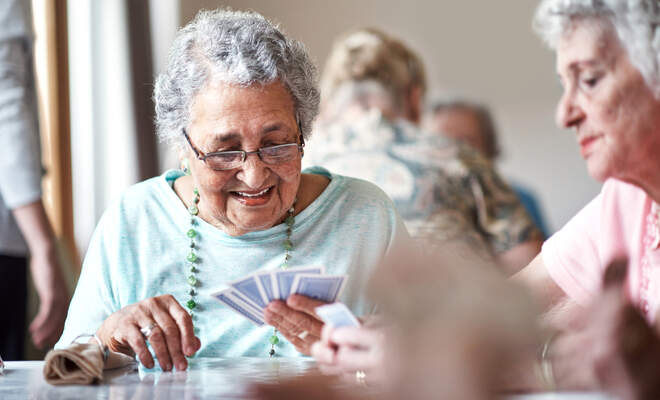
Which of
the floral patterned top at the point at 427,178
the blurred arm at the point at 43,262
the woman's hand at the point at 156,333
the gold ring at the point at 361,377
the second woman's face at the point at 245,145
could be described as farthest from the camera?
the floral patterned top at the point at 427,178

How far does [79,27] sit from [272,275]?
3.36 metres

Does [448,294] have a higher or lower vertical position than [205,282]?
higher

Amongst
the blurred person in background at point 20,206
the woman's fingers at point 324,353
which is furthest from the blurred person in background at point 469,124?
the woman's fingers at point 324,353

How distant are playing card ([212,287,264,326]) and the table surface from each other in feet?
0.31

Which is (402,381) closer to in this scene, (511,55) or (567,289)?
(567,289)

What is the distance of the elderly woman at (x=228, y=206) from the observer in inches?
62.6

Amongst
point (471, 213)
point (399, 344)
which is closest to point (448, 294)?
point (399, 344)

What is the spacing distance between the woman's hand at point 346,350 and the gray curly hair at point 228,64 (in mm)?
763

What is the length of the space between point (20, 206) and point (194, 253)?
1307 millimetres

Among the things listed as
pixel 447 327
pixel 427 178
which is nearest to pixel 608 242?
pixel 447 327

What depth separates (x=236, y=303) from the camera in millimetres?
1287

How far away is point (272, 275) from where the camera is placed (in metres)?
1.20

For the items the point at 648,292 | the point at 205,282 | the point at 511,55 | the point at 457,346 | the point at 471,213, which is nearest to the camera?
the point at 457,346

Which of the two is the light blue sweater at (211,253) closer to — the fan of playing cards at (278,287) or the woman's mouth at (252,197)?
the woman's mouth at (252,197)
